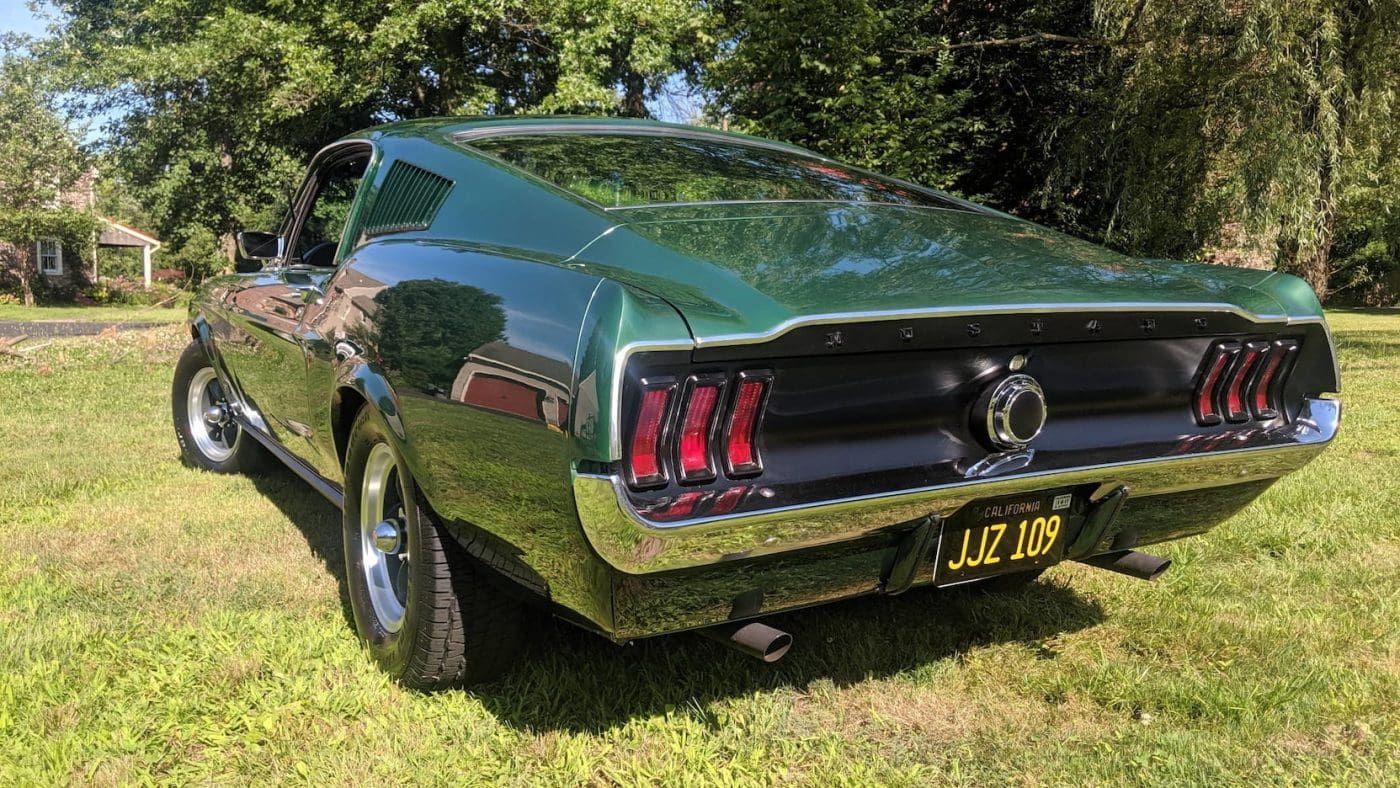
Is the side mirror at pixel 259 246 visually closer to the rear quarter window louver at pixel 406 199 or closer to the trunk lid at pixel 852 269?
the rear quarter window louver at pixel 406 199

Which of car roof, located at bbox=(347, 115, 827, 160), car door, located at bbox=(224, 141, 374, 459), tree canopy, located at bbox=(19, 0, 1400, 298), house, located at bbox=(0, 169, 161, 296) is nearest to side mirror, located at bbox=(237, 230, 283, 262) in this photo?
car door, located at bbox=(224, 141, 374, 459)

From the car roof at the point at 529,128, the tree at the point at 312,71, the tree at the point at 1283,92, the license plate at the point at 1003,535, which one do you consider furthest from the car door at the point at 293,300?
the tree at the point at 312,71

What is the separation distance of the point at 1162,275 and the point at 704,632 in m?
1.42

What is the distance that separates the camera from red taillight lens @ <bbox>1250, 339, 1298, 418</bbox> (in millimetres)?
2604

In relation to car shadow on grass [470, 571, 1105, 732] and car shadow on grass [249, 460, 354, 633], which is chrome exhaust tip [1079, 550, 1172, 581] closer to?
car shadow on grass [470, 571, 1105, 732]

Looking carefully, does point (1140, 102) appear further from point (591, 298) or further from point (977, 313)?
point (591, 298)

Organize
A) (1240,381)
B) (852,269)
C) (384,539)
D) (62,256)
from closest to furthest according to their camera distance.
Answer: (852,269) → (1240,381) → (384,539) → (62,256)

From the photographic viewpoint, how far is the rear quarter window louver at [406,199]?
2932 millimetres

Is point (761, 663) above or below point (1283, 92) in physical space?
below

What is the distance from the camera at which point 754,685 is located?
2.73 metres

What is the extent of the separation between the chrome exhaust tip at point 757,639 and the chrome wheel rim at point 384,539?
0.95 m

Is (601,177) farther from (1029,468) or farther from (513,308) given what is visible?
(1029,468)

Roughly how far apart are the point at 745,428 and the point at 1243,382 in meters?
1.40

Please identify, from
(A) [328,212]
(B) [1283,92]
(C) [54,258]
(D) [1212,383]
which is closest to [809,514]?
(D) [1212,383]
